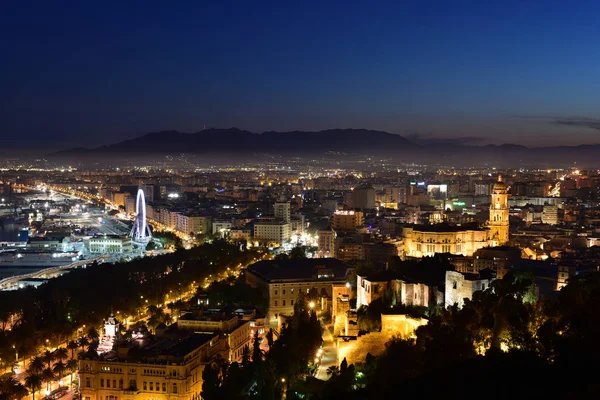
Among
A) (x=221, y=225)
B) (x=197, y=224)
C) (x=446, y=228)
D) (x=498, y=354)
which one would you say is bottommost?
(x=197, y=224)

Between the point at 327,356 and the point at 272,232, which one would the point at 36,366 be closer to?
the point at 327,356

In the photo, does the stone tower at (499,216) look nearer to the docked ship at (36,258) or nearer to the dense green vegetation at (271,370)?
the dense green vegetation at (271,370)

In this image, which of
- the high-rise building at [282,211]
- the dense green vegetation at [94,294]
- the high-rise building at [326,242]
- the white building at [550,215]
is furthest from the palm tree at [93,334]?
the white building at [550,215]

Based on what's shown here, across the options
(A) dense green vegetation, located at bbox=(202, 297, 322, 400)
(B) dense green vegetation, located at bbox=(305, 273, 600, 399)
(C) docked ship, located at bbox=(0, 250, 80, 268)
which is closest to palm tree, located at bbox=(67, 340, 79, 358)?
(A) dense green vegetation, located at bbox=(202, 297, 322, 400)

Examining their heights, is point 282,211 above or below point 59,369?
above

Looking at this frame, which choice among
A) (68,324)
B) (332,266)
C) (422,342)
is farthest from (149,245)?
(422,342)

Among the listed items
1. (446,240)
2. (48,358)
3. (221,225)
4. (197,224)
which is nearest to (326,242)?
(446,240)

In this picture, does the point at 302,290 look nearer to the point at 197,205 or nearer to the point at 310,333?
the point at 310,333
